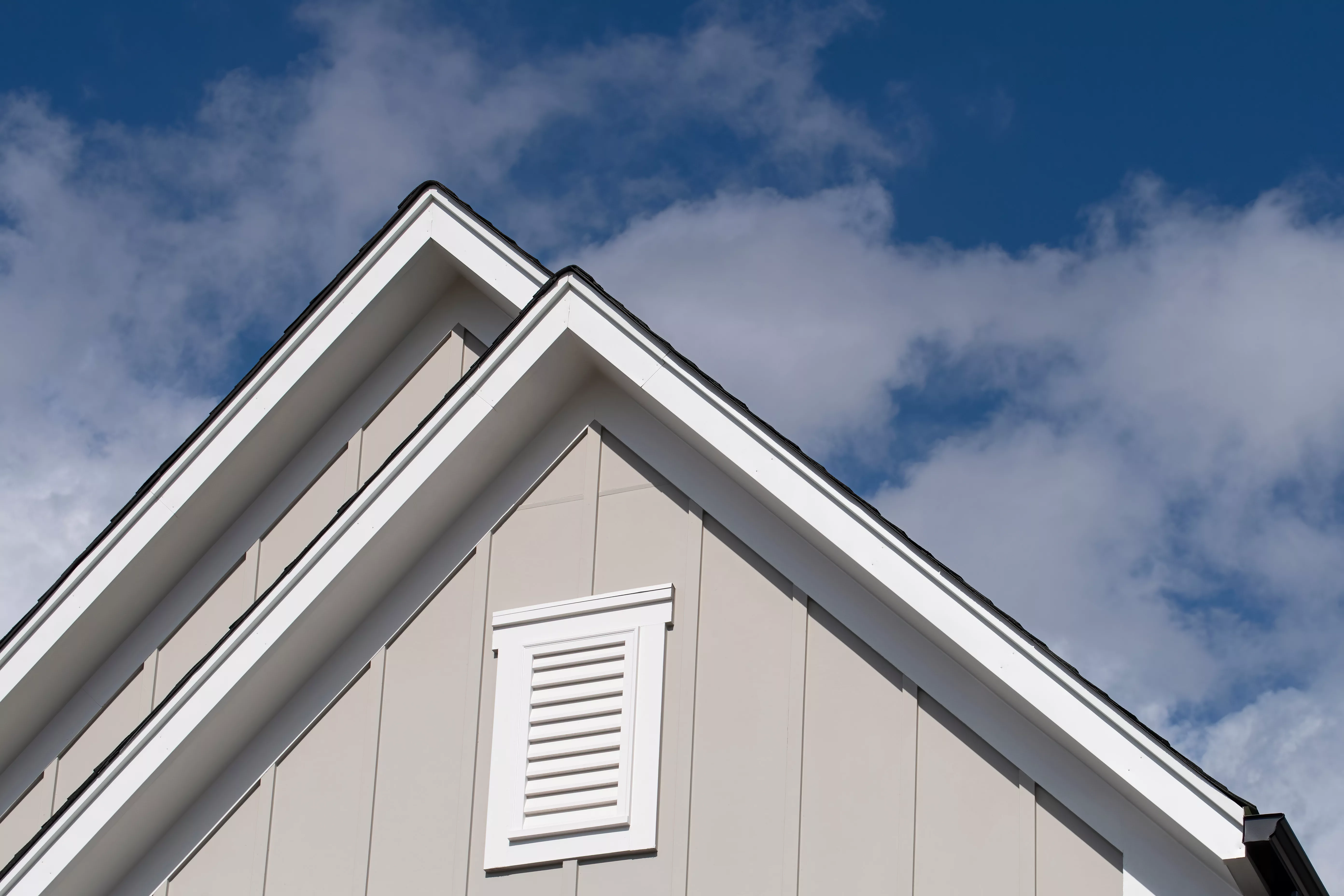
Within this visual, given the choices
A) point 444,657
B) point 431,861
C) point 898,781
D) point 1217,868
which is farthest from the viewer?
point 444,657

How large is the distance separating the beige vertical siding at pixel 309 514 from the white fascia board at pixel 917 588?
2760 millimetres

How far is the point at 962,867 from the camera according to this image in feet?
20.5

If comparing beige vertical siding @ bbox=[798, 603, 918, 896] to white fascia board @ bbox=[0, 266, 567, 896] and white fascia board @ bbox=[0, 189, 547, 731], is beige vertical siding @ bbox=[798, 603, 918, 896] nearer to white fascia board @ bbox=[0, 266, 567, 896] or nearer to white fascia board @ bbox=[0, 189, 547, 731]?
white fascia board @ bbox=[0, 266, 567, 896]

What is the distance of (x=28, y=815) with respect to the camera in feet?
32.0

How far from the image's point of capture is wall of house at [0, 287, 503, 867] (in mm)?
9703

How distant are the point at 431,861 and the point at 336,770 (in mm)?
772

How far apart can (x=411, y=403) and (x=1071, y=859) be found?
5.25m

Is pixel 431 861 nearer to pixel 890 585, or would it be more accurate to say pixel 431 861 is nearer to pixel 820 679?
pixel 820 679

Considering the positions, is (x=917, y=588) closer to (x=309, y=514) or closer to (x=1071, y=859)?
(x=1071, y=859)

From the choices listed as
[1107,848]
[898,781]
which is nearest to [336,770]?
[898,781]

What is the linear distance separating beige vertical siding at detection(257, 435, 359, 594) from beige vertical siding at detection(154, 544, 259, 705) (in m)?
0.08

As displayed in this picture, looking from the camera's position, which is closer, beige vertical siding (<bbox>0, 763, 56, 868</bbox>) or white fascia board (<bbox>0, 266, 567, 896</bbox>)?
white fascia board (<bbox>0, 266, 567, 896</bbox>)

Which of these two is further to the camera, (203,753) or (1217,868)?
(203,753)

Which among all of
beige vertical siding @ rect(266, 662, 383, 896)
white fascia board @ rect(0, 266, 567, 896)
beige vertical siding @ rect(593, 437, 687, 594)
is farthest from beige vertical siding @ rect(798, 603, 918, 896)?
beige vertical siding @ rect(266, 662, 383, 896)
